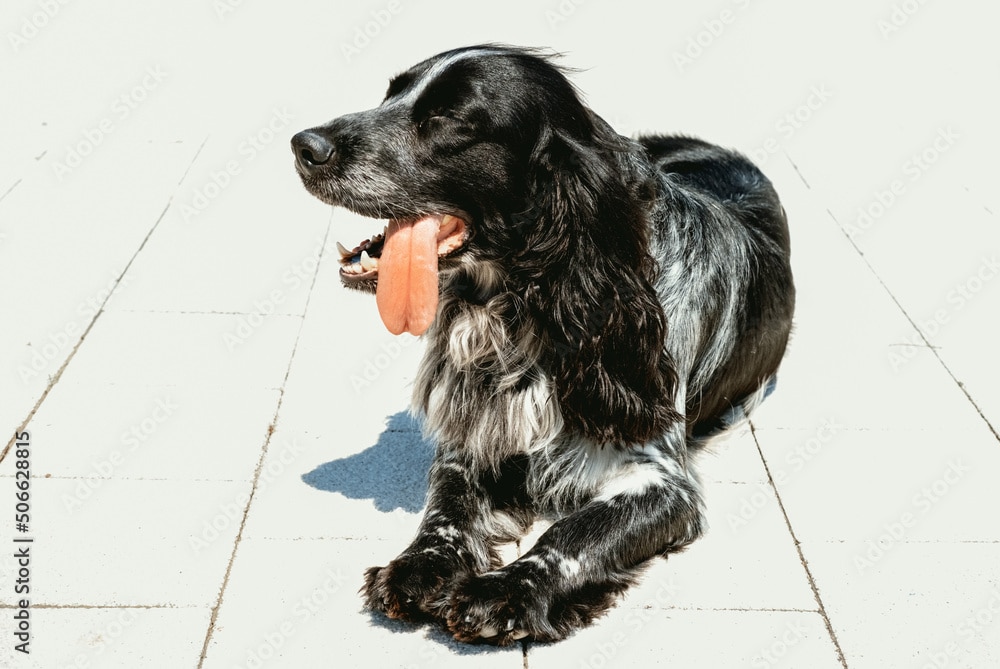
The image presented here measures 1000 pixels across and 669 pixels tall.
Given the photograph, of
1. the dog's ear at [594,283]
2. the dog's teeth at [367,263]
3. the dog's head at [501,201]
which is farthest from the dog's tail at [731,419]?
the dog's teeth at [367,263]

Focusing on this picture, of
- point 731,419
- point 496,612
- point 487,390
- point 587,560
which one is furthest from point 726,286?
point 496,612

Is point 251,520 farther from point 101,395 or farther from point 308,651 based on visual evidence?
point 101,395

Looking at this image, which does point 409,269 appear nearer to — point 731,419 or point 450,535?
point 450,535

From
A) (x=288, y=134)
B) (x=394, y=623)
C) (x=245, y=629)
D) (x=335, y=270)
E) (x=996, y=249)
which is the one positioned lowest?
(x=288, y=134)

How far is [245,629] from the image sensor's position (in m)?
3.98

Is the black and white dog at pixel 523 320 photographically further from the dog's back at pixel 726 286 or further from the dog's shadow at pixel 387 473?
the dog's shadow at pixel 387 473

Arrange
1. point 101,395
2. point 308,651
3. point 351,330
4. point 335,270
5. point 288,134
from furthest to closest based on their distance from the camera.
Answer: point 288,134, point 335,270, point 351,330, point 101,395, point 308,651

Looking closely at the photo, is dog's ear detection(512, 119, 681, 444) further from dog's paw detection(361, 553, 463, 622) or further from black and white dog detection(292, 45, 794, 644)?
dog's paw detection(361, 553, 463, 622)

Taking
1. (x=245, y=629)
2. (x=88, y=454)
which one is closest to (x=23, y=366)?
(x=88, y=454)

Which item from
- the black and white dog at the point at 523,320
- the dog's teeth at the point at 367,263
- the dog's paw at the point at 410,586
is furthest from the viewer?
the dog's teeth at the point at 367,263

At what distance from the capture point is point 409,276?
4.07m

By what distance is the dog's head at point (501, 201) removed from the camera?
4078 mm

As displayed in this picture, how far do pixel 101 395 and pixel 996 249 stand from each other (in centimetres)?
532

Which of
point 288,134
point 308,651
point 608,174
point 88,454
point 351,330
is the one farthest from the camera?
point 288,134
